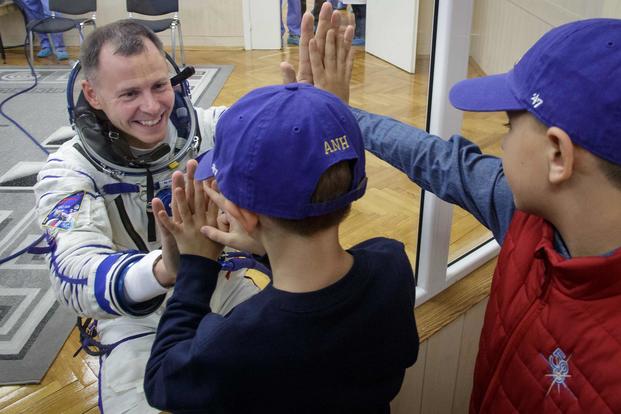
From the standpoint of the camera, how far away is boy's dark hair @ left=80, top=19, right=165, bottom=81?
116 cm

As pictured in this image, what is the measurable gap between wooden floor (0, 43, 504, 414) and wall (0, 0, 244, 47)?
144 cm

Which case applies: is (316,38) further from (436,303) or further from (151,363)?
(436,303)

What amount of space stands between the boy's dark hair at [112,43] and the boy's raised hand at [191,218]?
0.47 metres

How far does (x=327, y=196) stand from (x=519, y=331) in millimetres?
448

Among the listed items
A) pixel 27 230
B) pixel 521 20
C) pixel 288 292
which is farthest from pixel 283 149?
pixel 27 230

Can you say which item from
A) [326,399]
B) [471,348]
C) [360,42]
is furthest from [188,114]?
[360,42]

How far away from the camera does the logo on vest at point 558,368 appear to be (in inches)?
33.0

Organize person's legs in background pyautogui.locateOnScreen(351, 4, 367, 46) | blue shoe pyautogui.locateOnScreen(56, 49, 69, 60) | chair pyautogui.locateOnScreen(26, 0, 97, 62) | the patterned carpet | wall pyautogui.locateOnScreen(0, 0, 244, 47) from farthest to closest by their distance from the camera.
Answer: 1. wall pyautogui.locateOnScreen(0, 0, 244, 47)
2. blue shoe pyautogui.locateOnScreen(56, 49, 69, 60)
3. person's legs in background pyautogui.locateOnScreen(351, 4, 367, 46)
4. chair pyautogui.locateOnScreen(26, 0, 97, 62)
5. the patterned carpet

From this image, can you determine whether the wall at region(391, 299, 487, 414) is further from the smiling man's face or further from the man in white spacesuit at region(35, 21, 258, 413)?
the smiling man's face

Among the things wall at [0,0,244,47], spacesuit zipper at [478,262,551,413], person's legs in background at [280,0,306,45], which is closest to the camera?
spacesuit zipper at [478,262,551,413]

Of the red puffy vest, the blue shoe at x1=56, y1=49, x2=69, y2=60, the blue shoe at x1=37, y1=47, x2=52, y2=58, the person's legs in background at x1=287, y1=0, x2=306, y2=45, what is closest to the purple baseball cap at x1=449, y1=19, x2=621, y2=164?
the red puffy vest

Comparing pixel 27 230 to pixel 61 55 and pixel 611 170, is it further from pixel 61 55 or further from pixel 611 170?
pixel 61 55

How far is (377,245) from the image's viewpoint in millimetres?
878

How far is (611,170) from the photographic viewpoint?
714 millimetres
